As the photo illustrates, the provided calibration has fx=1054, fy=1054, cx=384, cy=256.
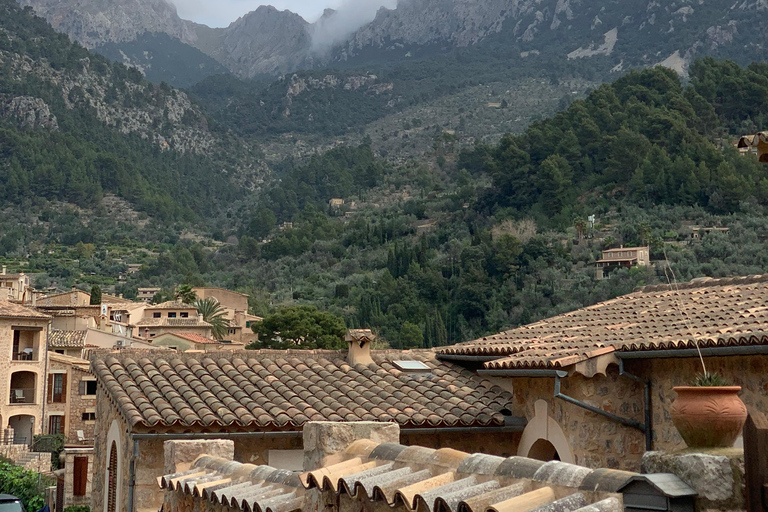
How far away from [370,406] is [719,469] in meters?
7.66

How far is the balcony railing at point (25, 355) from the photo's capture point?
4641 cm

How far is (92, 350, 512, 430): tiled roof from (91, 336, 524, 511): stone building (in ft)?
0.04

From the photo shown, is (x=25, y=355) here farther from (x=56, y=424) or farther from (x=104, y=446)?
(x=104, y=446)

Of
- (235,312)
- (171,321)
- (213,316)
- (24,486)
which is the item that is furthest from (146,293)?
(24,486)

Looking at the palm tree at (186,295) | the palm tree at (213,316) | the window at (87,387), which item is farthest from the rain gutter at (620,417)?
the palm tree at (186,295)

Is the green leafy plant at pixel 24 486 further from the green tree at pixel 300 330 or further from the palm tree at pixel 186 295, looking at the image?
the palm tree at pixel 186 295

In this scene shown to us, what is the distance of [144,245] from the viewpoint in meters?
116

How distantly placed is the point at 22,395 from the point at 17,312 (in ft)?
12.2

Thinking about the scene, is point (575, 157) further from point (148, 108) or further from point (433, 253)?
point (148, 108)

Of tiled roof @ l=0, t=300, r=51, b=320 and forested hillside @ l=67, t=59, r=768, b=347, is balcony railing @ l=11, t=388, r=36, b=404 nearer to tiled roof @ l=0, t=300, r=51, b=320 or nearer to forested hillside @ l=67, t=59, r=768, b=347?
tiled roof @ l=0, t=300, r=51, b=320

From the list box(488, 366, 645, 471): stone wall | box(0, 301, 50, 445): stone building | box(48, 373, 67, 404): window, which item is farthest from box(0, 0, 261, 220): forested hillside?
box(488, 366, 645, 471): stone wall

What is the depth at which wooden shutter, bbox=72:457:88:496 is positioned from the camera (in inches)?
880

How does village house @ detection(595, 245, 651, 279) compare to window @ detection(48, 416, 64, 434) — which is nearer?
window @ detection(48, 416, 64, 434)

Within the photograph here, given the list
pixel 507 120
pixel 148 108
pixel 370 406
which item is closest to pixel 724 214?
pixel 370 406
